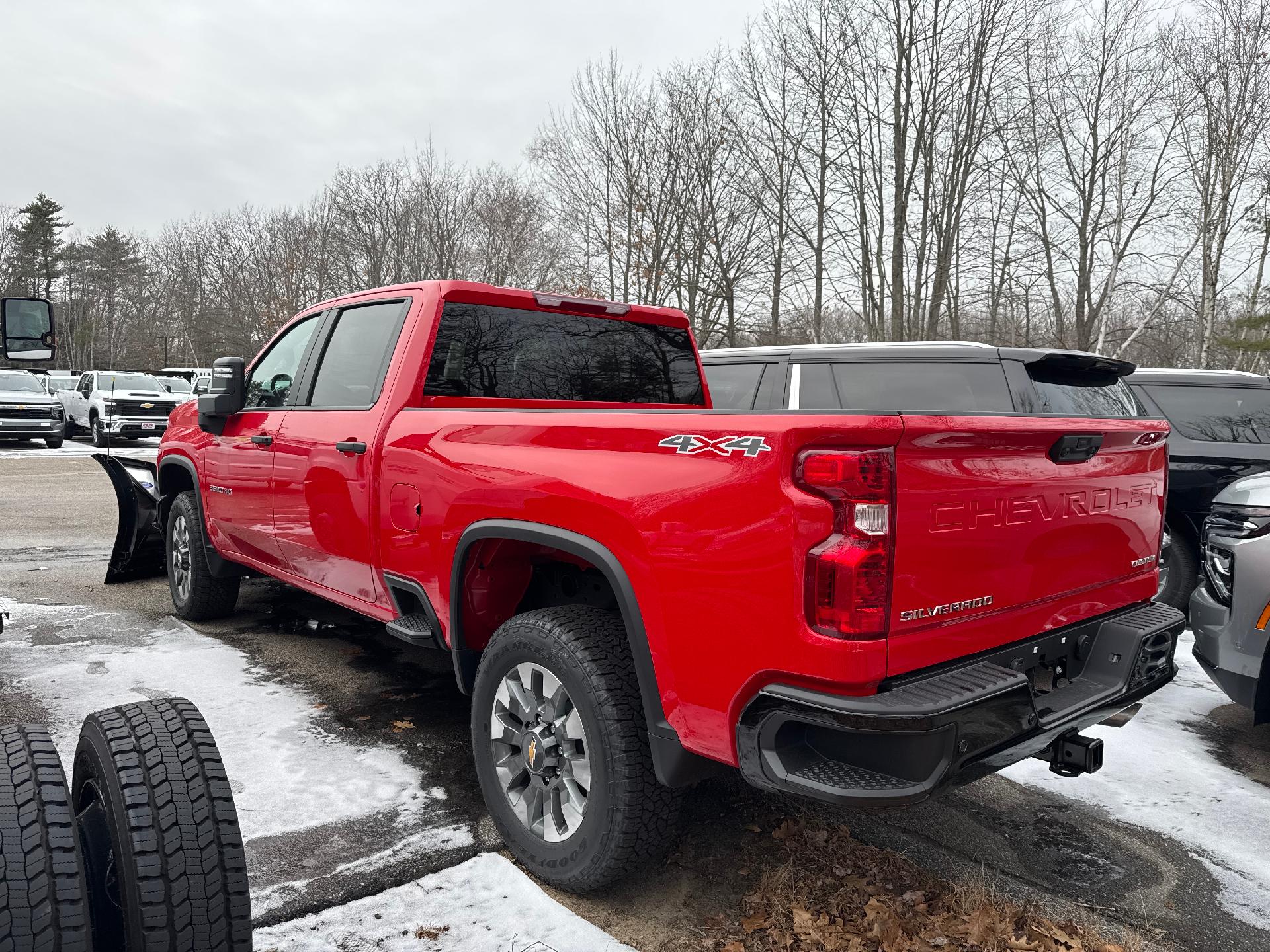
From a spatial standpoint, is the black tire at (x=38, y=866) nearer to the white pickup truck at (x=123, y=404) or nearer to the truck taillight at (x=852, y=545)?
the truck taillight at (x=852, y=545)

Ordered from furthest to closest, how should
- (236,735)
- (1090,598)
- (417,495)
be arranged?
(236,735) → (417,495) → (1090,598)

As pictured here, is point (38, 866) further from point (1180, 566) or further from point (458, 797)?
point (1180, 566)

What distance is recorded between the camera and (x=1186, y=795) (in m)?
3.57

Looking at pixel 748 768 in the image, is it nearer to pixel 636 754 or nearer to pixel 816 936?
pixel 636 754

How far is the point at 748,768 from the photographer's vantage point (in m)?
2.15

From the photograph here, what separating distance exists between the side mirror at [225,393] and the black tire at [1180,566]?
20.6 feet

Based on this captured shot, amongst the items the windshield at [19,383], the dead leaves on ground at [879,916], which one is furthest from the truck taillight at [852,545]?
the windshield at [19,383]

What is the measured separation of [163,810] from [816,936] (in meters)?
1.76

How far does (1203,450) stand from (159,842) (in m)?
7.06

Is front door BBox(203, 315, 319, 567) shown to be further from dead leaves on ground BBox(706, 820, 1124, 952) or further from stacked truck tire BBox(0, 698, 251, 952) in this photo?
dead leaves on ground BBox(706, 820, 1124, 952)

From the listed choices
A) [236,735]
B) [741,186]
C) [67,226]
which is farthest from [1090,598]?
[67,226]

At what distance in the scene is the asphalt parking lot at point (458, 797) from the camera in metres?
2.76

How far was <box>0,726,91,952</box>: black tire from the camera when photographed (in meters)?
1.45

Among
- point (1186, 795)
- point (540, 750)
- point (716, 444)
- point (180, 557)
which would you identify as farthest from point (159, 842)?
point (180, 557)
